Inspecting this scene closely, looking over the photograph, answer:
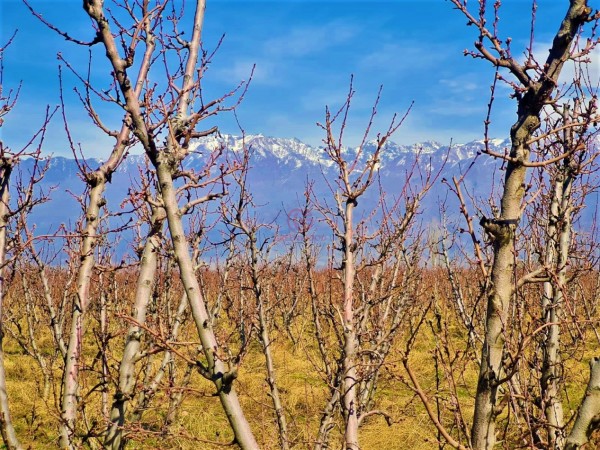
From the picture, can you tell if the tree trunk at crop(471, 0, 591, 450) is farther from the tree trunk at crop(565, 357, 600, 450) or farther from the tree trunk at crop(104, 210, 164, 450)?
the tree trunk at crop(104, 210, 164, 450)

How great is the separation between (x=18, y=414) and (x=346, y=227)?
8550mm

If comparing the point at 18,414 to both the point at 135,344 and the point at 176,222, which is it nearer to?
the point at 135,344

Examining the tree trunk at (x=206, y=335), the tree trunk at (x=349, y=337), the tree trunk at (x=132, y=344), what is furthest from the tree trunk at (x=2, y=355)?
the tree trunk at (x=349, y=337)

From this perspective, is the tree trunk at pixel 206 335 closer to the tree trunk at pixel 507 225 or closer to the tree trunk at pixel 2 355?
the tree trunk at pixel 507 225

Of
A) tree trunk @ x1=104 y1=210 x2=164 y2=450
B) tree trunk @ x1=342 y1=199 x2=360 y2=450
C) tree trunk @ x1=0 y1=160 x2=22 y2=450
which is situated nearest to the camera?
tree trunk @ x1=0 y1=160 x2=22 y2=450

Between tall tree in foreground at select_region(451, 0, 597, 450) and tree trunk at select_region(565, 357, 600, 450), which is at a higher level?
tall tree in foreground at select_region(451, 0, 597, 450)

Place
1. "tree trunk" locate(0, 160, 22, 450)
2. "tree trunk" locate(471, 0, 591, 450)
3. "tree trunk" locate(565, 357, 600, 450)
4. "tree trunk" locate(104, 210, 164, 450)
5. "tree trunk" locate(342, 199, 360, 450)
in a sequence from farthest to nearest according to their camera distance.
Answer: "tree trunk" locate(342, 199, 360, 450)
"tree trunk" locate(104, 210, 164, 450)
"tree trunk" locate(0, 160, 22, 450)
"tree trunk" locate(471, 0, 591, 450)
"tree trunk" locate(565, 357, 600, 450)

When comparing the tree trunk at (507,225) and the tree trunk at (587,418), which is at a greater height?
the tree trunk at (507,225)

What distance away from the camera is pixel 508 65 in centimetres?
203

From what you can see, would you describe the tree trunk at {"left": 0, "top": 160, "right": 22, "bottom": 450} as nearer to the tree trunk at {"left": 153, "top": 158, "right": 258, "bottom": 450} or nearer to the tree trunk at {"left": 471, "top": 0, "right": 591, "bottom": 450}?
the tree trunk at {"left": 153, "top": 158, "right": 258, "bottom": 450}

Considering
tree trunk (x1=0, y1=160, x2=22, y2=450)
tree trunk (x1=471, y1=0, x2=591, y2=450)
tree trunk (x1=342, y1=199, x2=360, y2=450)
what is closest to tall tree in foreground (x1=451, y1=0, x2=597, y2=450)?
tree trunk (x1=471, y1=0, x2=591, y2=450)

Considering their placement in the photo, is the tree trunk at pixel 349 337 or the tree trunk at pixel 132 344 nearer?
the tree trunk at pixel 132 344

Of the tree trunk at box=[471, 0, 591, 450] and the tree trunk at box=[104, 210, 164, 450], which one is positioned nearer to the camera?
the tree trunk at box=[471, 0, 591, 450]

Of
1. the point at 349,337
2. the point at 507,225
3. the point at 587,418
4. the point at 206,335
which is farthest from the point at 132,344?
the point at 587,418
